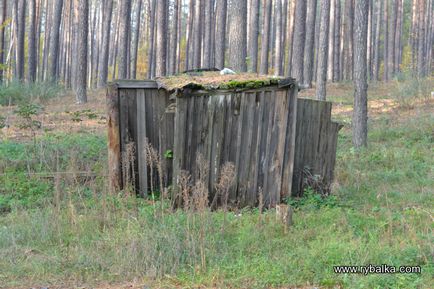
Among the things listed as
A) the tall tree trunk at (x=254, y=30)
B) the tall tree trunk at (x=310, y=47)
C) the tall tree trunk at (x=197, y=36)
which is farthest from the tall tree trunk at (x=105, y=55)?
the tall tree trunk at (x=310, y=47)

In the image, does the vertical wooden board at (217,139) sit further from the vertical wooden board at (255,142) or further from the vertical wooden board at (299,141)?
the vertical wooden board at (299,141)

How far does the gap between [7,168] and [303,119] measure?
5.34 metres

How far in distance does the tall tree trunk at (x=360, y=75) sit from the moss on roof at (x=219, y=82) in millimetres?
5338

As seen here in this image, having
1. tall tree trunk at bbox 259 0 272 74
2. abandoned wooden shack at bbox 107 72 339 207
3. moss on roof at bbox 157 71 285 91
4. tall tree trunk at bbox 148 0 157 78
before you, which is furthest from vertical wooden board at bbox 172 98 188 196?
tall tree trunk at bbox 148 0 157 78

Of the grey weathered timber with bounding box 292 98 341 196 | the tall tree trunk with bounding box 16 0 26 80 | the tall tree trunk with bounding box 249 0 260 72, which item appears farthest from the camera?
the tall tree trunk with bounding box 16 0 26 80

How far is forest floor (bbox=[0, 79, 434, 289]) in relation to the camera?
5.79 meters

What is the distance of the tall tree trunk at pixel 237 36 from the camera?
14.7 metres

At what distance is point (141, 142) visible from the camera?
30.7 ft

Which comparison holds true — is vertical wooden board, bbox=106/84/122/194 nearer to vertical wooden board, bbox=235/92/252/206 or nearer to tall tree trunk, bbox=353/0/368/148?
vertical wooden board, bbox=235/92/252/206

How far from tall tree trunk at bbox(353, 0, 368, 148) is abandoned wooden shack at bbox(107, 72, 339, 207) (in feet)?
14.0

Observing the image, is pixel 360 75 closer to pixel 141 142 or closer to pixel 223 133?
pixel 223 133

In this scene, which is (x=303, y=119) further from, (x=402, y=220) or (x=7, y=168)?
(x=7, y=168)

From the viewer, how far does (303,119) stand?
9438mm

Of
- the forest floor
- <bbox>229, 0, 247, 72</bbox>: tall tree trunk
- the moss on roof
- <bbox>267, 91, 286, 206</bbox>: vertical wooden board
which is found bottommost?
the forest floor
